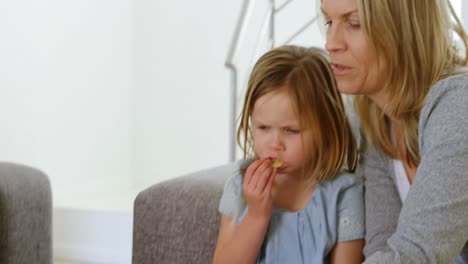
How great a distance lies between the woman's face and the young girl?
0.35ft

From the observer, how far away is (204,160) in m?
4.46

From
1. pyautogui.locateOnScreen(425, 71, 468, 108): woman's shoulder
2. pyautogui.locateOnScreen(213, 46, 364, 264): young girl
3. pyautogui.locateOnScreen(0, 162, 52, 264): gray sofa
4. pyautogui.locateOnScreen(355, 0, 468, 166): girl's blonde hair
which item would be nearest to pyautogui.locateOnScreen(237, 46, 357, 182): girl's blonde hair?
pyautogui.locateOnScreen(213, 46, 364, 264): young girl

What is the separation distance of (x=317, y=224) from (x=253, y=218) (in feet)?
0.37

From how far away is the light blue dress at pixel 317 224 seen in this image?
3.95 ft

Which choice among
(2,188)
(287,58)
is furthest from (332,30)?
(2,188)

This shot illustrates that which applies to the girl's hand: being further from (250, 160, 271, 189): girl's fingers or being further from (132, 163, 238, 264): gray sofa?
(132, 163, 238, 264): gray sofa

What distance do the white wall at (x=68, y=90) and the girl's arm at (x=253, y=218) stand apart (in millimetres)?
2116

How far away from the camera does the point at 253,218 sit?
3.89 ft

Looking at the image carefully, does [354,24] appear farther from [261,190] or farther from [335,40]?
[261,190]

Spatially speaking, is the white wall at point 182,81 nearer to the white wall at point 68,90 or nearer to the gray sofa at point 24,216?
the white wall at point 68,90

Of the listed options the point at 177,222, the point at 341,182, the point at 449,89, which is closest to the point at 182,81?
the point at 177,222

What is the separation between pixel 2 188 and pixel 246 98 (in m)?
0.75

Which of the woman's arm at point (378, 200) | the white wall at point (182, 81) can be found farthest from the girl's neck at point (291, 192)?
the white wall at point (182, 81)

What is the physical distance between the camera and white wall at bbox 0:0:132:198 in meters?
3.16
